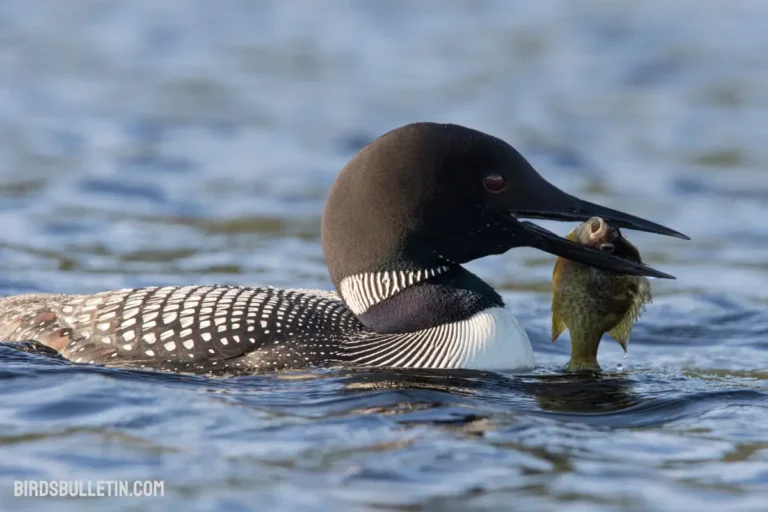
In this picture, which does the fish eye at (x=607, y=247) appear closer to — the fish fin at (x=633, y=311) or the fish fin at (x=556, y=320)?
the fish fin at (x=633, y=311)

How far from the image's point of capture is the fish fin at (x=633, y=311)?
559 cm

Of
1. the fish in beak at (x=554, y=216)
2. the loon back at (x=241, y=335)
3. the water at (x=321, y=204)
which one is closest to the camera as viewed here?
the water at (x=321, y=204)

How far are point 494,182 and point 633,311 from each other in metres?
0.80

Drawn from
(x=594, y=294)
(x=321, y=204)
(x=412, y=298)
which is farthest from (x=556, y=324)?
(x=321, y=204)

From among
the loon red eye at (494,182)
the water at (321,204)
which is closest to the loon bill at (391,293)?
the loon red eye at (494,182)

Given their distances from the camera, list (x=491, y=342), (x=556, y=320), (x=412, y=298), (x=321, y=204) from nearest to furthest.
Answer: (x=491, y=342) → (x=412, y=298) → (x=556, y=320) → (x=321, y=204)

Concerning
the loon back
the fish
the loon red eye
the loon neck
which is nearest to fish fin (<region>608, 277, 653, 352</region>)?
the fish

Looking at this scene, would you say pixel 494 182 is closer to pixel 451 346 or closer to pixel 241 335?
pixel 451 346

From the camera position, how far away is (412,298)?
18.1 feet

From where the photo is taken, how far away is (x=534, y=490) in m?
4.14

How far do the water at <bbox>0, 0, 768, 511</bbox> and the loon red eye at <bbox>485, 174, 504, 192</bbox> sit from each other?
76 cm

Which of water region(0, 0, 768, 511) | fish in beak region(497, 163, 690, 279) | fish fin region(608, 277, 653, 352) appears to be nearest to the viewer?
water region(0, 0, 768, 511)

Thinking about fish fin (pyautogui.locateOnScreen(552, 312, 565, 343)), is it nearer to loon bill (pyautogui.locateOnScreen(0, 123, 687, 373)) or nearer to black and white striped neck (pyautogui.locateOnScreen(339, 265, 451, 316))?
loon bill (pyautogui.locateOnScreen(0, 123, 687, 373))

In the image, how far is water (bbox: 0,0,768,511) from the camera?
4344mm
